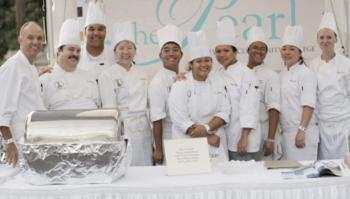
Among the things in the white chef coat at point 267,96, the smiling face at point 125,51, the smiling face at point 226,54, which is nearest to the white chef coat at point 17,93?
the smiling face at point 125,51

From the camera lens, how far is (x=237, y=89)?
10.4ft

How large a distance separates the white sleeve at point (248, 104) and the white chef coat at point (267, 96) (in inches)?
10.1

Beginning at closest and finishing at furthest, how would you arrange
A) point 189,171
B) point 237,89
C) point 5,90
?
point 189,171
point 5,90
point 237,89

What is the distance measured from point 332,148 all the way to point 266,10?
122 centimetres

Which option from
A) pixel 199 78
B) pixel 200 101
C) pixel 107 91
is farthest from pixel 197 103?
pixel 107 91

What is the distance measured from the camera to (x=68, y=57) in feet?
9.86

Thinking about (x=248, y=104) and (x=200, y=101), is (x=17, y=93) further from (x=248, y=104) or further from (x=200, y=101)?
(x=248, y=104)

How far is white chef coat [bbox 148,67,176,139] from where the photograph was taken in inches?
129

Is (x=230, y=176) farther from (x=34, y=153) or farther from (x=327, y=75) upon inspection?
(x=327, y=75)

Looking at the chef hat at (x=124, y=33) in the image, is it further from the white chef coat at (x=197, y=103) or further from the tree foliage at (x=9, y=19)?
the tree foliage at (x=9, y=19)

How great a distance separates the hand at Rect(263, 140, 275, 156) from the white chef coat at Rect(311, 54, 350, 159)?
352mm

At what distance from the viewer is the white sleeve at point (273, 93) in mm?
3412

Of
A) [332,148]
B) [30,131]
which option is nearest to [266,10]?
[332,148]

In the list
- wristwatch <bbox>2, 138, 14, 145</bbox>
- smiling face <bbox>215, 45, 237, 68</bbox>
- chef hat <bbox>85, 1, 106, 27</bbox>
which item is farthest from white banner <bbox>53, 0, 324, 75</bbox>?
wristwatch <bbox>2, 138, 14, 145</bbox>
